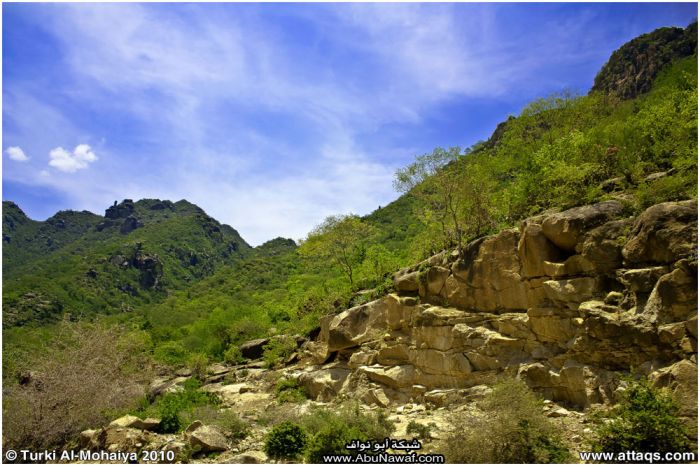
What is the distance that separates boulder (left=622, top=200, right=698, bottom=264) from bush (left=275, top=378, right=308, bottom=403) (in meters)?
16.6

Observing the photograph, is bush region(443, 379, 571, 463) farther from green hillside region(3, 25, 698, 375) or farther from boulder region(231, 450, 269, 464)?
green hillside region(3, 25, 698, 375)

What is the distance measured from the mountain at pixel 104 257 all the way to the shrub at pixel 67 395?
57.7 meters

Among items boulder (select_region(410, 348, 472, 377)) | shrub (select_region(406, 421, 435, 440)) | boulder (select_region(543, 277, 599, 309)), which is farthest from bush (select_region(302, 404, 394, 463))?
boulder (select_region(543, 277, 599, 309))

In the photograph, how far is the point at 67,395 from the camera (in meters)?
18.6

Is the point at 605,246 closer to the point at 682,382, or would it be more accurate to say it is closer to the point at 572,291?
the point at 572,291

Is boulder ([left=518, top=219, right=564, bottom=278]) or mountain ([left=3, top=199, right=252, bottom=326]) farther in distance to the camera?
mountain ([left=3, top=199, right=252, bottom=326])

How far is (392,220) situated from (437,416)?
6233 cm

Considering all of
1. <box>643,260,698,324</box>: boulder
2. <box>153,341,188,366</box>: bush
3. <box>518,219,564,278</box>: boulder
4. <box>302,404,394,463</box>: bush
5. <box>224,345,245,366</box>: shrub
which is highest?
<box>518,219,564,278</box>: boulder

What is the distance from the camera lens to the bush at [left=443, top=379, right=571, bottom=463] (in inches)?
416

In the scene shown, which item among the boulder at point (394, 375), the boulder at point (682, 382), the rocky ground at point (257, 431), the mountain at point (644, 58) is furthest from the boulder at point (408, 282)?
the mountain at point (644, 58)

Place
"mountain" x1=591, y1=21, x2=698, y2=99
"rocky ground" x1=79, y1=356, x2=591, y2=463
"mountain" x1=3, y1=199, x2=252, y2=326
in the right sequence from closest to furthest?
"rocky ground" x1=79, y1=356, x2=591, y2=463, "mountain" x1=591, y1=21, x2=698, y2=99, "mountain" x1=3, y1=199, x2=252, y2=326

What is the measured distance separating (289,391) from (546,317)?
14.0 meters

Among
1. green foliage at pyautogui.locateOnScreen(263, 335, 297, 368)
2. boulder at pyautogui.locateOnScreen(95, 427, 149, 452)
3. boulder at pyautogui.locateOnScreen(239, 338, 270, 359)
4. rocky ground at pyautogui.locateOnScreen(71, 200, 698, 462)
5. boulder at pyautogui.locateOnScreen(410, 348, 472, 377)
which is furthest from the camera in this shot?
boulder at pyautogui.locateOnScreen(239, 338, 270, 359)

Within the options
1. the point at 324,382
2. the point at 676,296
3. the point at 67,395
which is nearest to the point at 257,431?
the point at 324,382
